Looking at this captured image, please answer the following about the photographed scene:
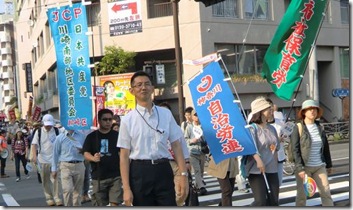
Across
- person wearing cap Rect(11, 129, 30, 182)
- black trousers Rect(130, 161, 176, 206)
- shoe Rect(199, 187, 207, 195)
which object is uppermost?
black trousers Rect(130, 161, 176, 206)

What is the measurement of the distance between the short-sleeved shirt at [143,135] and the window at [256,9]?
24.3 metres

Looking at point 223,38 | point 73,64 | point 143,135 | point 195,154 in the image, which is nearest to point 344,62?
point 223,38

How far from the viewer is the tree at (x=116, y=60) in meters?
29.2

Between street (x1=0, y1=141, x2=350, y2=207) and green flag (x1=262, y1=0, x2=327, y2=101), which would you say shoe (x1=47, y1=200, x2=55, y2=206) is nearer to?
street (x1=0, y1=141, x2=350, y2=207)

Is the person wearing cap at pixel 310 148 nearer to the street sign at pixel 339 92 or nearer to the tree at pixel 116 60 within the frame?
the tree at pixel 116 60

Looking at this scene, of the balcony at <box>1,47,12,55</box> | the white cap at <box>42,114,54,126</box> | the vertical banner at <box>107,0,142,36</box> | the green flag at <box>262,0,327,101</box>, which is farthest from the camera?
the balcony at <box>1,47,12,55</box>

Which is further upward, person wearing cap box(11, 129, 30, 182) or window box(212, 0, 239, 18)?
window box(212, 0, 239, 18)

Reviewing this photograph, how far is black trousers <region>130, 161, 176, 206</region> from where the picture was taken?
5344 millimetres

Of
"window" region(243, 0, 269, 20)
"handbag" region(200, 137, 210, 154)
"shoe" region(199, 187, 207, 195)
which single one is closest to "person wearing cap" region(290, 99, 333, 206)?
"handbag" region(200, 137, 210, 154)

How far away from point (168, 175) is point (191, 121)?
6.46m

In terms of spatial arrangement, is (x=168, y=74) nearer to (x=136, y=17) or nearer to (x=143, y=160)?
(x=136, y=17)

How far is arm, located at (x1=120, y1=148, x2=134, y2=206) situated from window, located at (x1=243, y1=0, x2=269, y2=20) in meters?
24.4

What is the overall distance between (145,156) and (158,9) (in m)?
24.6

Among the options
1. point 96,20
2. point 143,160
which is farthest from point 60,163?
point 96,20
